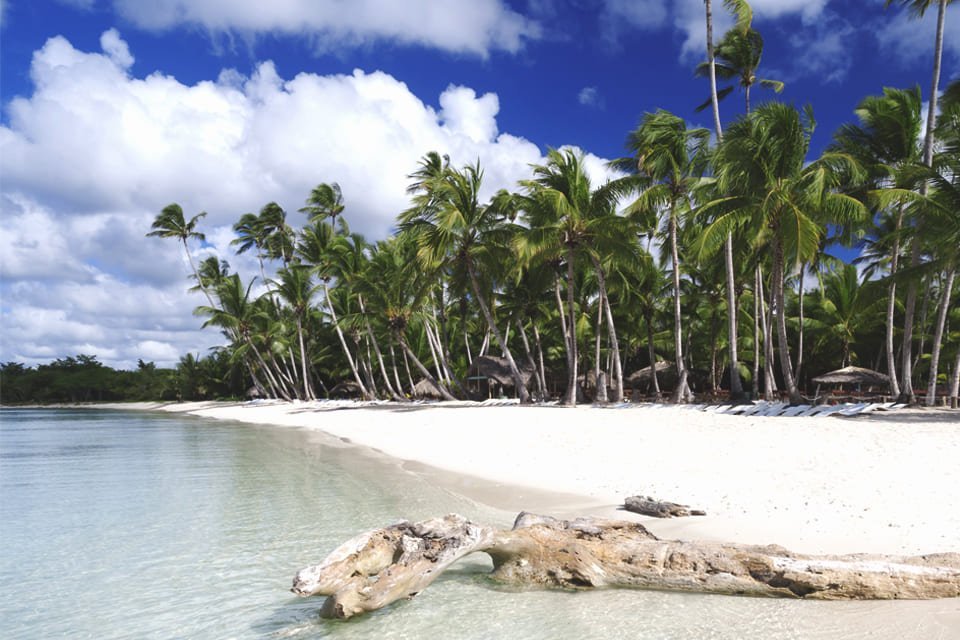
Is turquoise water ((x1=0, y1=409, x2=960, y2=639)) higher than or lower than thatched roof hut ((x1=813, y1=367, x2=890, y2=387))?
lower

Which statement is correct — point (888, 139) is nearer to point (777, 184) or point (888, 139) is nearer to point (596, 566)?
point (777, 184)

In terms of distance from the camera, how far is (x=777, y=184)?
15.3 meters

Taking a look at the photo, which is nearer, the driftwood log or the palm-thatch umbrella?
the driftwood log

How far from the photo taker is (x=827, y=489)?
6820 mm

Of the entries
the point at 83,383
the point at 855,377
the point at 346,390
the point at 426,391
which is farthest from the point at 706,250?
the point at 83,383

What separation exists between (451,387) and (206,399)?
3882 centimetres

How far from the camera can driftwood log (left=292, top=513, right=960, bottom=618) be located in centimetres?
403

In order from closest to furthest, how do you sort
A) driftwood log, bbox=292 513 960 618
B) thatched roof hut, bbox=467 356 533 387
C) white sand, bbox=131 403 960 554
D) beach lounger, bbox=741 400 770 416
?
driftwood log, bbox=292 513 960 618 → white sand, bbox=131 403 960 554 → beach lounger, bbox=741 400 770 416 → thatched roof hut, bbox=467 356 533 387

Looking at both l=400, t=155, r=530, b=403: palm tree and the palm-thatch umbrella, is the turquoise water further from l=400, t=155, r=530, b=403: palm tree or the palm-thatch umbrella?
the palm-thatch umbrella

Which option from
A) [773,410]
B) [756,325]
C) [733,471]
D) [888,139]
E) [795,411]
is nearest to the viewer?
[733,471]

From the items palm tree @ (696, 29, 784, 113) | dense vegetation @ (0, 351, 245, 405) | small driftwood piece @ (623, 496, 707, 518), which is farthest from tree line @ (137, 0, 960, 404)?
dense vegetation @ (0, 351, 245, 405)

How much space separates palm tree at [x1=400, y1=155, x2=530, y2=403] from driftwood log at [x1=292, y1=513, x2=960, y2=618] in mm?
15966

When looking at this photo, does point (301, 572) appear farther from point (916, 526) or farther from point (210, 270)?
point (210, 270)

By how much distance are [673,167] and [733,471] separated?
1347 cm
